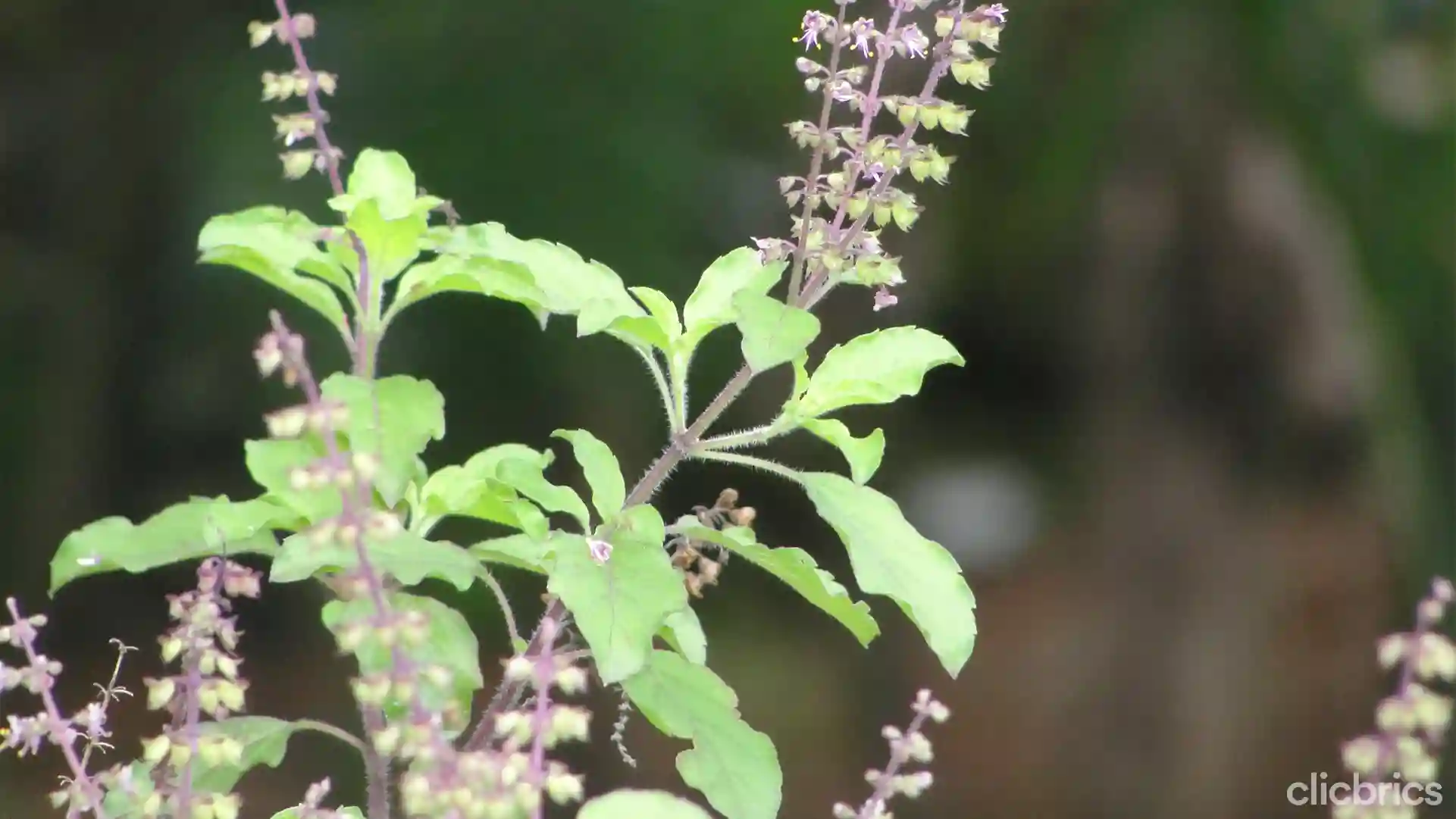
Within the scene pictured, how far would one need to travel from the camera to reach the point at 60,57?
338 centimetres

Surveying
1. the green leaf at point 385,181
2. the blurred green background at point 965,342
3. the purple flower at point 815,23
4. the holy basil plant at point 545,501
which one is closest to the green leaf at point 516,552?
the holy basil plant at point 545,501

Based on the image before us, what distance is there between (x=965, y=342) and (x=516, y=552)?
2971mm

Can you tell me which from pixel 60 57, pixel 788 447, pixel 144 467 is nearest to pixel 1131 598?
pixel 788 447

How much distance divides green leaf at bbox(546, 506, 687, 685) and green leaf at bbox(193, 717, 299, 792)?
0.71ft

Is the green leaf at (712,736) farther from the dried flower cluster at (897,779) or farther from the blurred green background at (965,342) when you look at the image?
the blurred green background at (965,342)

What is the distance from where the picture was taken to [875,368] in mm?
991

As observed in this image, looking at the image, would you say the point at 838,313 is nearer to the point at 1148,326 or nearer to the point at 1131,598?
the point at 1148,326

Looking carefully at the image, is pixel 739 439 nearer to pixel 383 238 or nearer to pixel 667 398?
pixel 667 398

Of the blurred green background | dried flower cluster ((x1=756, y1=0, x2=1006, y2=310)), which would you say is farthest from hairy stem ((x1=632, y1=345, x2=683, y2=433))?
the blurred green background

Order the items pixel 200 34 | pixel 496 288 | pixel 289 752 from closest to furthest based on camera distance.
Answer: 1. pixel 496 288
2. pixel 200 34
3. pixel 289 752

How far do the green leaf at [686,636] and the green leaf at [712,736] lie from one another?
5 cm

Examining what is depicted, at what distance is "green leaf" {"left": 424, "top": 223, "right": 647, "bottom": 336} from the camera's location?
0.90 metres

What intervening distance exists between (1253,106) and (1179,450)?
860mm

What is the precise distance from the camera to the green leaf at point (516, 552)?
3.04ft
